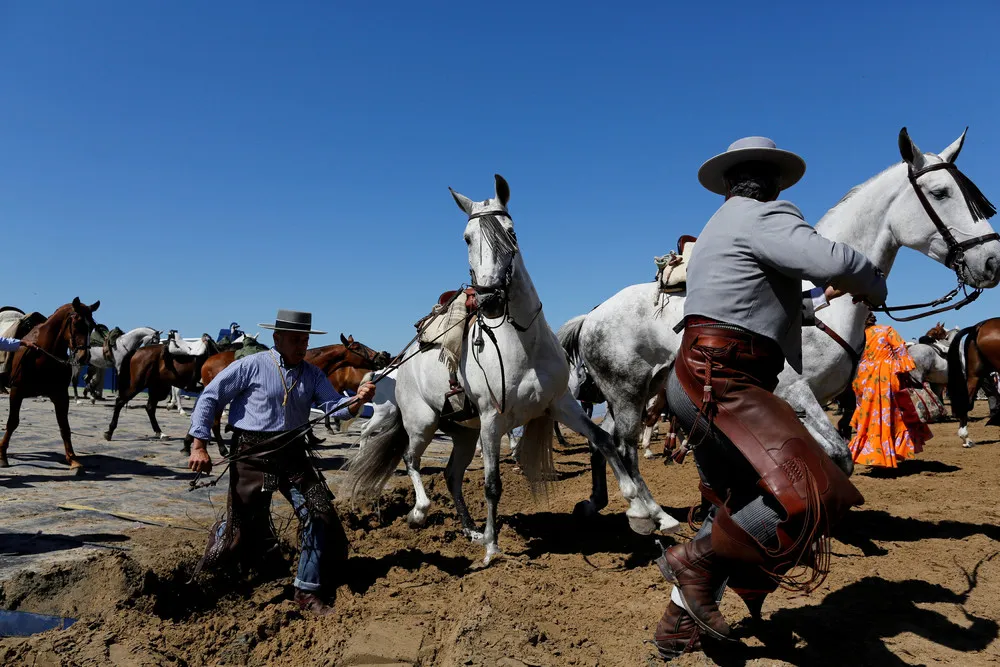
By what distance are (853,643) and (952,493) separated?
14.7 ft

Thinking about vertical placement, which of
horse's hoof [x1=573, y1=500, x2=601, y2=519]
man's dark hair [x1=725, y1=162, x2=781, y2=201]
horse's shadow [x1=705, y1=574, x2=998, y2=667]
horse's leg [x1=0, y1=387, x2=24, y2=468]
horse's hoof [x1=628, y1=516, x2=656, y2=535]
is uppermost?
man's dark hair [x1=725, y1=162, x2=781, y2=201]

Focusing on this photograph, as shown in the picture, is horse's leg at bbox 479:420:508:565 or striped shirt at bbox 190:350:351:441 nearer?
striped shirt at bbox 190:350:351:441

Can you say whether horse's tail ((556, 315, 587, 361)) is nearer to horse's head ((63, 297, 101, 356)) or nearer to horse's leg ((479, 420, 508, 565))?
horse's leg ((479, 420, 508, 565))

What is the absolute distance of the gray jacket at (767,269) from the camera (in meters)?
2.44

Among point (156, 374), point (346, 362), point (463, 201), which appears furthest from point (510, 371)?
point (156, 374)

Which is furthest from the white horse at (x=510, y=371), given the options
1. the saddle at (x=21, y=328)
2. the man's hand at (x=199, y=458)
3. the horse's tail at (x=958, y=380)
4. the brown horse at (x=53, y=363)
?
the horse's tail at (x=958, y=380)

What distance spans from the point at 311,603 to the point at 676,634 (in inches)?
85.8

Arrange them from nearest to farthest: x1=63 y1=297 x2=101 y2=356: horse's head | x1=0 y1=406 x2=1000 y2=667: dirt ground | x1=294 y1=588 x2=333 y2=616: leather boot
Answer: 1. x1=0 y1=406 x2=1000 y2=667: dirt ground
2. x1=294 y1=588 x2=333 y2=616: leather boot
3. x1=63 y1=297 x2=101 y2=356: horse's head

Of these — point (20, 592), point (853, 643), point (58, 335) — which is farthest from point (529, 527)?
point (58, 335)

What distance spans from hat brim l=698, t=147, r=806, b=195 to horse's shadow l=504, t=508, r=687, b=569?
2.79m

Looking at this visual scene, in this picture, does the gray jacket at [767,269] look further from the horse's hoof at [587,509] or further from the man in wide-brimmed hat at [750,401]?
the horse's hoof at [587,509]

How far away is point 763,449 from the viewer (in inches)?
94.4

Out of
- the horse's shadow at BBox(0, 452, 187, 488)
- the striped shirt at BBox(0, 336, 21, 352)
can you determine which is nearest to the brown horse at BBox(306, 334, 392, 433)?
the horse's shadow at BBox(0, 452, 187, 488)

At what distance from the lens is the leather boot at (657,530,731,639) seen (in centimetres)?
263
